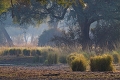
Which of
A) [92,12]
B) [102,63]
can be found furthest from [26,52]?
[102,63]

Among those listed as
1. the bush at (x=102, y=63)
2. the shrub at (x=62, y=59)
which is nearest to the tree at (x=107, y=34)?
the shrub at (x=62, y=59)

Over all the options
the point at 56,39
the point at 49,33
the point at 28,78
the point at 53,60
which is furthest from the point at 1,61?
the point at 49,33

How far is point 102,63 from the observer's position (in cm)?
1658

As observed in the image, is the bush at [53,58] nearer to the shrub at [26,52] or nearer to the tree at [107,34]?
the shrub at [26,52]

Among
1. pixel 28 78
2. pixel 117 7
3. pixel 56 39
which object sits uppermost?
pixel 117 7

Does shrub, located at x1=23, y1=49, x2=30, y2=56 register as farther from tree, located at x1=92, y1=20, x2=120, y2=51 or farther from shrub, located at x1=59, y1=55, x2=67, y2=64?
shrub, located at x1=59, y1=55, x2=67, y2=64

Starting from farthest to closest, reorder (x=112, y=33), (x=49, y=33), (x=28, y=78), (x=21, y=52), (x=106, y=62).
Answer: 1. (x=49, y=33)
2. (x=112, y=33)
3. (x=21, y=52)
4. (x=106, y=62)
5. (x=28, y=78)

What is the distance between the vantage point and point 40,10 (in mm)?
40781

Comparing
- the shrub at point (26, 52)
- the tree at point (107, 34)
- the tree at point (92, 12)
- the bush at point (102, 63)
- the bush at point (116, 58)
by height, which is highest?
the tree at point (92, 12)

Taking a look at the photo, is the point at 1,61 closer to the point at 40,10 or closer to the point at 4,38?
the point at 40,10

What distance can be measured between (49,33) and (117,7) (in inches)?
1498

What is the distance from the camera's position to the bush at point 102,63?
1658 centimetres

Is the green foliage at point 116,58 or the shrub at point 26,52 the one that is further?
the shrub at point 26,52

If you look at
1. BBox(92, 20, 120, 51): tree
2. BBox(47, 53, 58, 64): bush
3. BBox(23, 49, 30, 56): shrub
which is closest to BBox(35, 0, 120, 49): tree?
BBox(92, 20, 120, 51): tree
